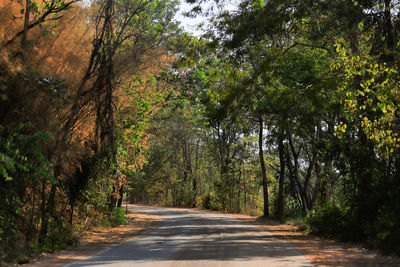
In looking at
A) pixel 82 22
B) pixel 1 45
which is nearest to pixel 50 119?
pixel 1 45

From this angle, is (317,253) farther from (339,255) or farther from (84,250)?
(84,250)

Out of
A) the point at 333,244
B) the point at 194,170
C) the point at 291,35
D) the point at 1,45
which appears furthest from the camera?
the point at 194,170

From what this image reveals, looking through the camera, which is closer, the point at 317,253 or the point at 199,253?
the point at 199,253

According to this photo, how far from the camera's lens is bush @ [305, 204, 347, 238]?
15844 millimetres

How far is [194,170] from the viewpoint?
53.1 metres

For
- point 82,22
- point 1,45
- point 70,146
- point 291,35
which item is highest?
point 291,35

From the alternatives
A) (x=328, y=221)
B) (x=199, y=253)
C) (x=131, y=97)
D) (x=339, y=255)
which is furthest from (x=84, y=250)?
(x=328, y=221)

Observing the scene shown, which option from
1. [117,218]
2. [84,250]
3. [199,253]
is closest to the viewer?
[199,253]

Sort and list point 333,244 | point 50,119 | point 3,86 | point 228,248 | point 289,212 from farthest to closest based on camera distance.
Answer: point 289,212 → point 333,244 → point 228,248 → point 50,119 → point 3,86

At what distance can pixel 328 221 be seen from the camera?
1667cm

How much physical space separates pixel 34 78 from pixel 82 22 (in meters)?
3.11

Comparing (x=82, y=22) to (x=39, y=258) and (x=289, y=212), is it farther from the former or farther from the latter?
(x=289, y=212)

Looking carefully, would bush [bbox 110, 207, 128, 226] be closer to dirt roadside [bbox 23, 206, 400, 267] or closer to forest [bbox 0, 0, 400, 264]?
forest [bbox 0, 0, 400, 264]

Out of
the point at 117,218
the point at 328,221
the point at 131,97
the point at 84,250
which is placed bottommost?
the point at 84,250
